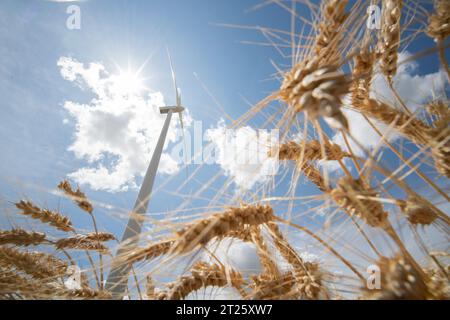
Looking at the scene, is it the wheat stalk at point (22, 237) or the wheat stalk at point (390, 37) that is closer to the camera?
the wheat stalk at point (390, 37)

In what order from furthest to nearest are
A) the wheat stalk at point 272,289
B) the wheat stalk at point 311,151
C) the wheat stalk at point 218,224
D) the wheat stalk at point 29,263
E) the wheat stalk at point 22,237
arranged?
the wheat stalk at point 22,237
the wheat stalk at point 29,263
the wheat stalk at point 311,151
the wheat stalk at point 272,289
the wheat stalk at point 218,224

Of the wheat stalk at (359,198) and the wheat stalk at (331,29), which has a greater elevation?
the wheat stalk at (331,29)

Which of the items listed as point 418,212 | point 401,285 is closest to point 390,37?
point 418,212

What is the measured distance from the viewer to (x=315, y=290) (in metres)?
1.12

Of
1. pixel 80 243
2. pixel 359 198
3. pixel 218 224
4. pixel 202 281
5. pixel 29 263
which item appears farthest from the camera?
pixel 80 243

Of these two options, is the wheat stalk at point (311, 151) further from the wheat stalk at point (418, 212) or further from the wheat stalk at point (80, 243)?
the wheat stalk at point (80, 243)

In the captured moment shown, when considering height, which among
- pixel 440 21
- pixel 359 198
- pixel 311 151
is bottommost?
pixel 359 198

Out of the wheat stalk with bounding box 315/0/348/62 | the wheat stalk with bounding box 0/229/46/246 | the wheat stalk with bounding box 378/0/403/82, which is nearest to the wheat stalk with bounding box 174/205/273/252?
the wheat stalk with bounding box 315/0/348/62

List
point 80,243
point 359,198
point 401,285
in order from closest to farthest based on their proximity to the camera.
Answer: point 401,285 → point 359,198 → point 80,243

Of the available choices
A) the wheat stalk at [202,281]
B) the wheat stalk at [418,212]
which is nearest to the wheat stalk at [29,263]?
the wheat stalk at [202,281]

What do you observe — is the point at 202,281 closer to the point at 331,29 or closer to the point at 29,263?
the point at 331,29
